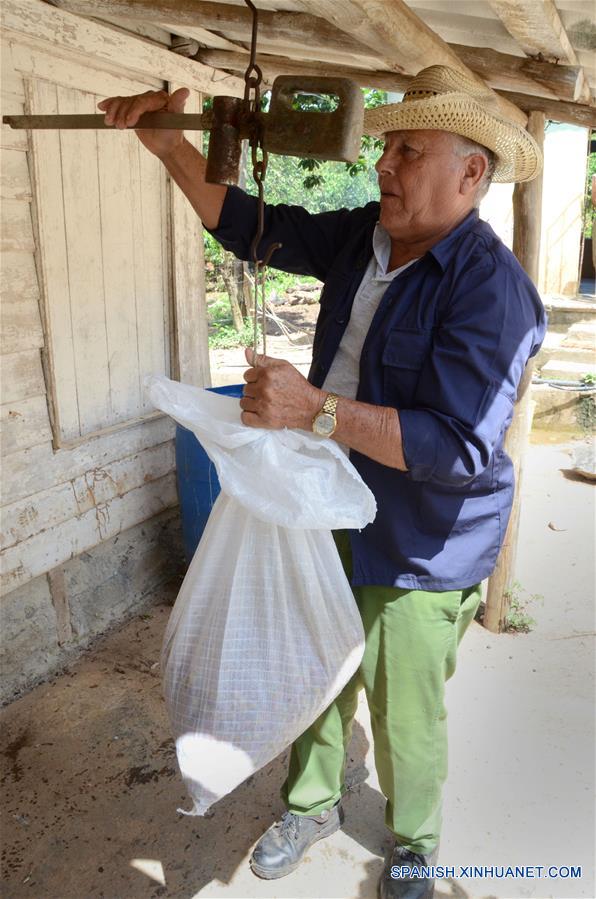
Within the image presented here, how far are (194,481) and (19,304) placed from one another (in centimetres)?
112

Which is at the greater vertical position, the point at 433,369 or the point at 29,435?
the point at 433,369

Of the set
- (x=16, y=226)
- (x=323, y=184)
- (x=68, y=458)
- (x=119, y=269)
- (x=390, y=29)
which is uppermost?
(x=390, y=29)

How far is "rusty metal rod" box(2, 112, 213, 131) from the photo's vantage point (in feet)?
5.43

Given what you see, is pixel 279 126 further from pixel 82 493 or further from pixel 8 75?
pixel 82 493

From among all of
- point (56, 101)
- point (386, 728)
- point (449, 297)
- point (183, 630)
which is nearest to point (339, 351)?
point (449, 297)

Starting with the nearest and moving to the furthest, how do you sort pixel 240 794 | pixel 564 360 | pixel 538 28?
pixel 538 28
pixel 240 794
pixel 564 360

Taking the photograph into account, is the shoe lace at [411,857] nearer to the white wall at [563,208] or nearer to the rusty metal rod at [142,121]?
the rusty metal rod at [142,121]

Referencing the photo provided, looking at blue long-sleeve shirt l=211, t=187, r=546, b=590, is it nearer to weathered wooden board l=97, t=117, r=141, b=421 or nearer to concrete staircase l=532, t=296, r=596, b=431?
weathered wooden board l=97, t=117, r=141, b=421

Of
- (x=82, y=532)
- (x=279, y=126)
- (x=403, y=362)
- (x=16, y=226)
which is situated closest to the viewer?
(x=279, y=126)

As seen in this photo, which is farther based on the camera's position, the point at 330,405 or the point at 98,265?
the point at 98,265

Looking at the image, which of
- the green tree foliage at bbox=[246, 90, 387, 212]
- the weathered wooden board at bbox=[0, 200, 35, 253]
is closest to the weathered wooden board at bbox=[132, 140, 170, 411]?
the weathered wooden board at bbox=[0, 200, 35, 253]

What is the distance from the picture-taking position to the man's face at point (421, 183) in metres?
A: 1.85

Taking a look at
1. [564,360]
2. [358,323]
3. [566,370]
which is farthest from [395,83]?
[564,360]

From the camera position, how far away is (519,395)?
3.25 m
